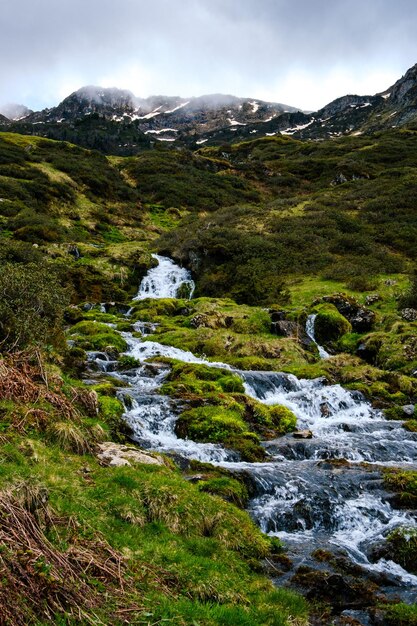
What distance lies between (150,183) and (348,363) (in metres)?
72.6

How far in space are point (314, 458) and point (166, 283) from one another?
3238 cm

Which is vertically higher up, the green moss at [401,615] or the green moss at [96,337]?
the green moss at [96,337]

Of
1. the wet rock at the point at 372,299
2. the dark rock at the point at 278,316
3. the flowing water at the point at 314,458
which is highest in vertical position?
the wet rock at the point at 372,299

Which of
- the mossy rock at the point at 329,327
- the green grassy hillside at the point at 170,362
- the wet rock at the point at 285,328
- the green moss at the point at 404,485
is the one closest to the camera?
the green grassy hillside at the point at 170,362

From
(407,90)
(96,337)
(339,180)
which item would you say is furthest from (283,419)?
(407,90)

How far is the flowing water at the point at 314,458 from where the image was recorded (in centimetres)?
1152

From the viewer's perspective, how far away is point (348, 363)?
2820 cm

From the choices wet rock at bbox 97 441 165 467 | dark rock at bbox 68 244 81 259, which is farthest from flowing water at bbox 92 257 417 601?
dark rock at bbox 68 244 81 259

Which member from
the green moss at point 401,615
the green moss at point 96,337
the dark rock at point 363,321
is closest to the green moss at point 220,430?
the green moss at point 401,615

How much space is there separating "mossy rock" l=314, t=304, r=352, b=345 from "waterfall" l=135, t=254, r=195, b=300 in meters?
15.9

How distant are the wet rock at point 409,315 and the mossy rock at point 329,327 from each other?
150 inches

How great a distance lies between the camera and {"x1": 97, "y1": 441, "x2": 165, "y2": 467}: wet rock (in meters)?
11.3

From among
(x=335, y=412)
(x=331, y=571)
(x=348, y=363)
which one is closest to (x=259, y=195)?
(x=348, y=363)

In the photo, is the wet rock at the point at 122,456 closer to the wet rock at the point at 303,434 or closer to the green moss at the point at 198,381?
the green moss at the point at 198,381
